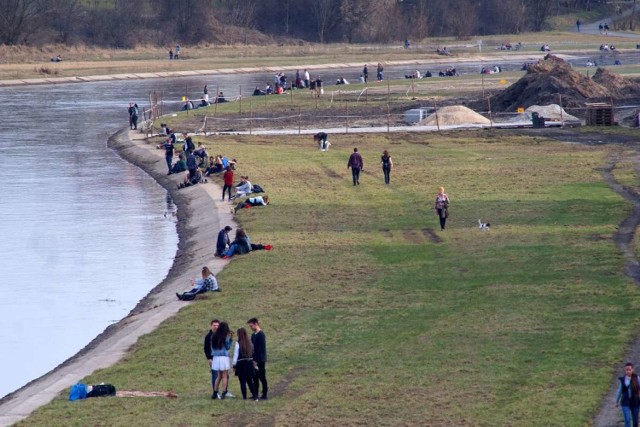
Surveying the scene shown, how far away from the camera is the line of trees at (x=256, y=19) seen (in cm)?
14625

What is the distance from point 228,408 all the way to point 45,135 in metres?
59.0

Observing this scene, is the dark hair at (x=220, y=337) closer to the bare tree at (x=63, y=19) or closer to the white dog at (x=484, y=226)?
the white dog at (x=484, y=226)

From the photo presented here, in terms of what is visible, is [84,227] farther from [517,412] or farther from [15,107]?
[15,107]

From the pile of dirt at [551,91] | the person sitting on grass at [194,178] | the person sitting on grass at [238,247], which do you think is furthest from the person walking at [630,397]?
the pile of dirt at [551,91]

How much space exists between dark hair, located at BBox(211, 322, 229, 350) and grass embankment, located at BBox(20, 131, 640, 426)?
1.09 metres

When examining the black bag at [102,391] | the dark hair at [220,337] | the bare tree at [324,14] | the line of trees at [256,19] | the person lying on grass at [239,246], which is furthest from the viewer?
the bare tree at [324,14]

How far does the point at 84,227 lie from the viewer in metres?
47.8

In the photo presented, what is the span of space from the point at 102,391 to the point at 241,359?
131 inches

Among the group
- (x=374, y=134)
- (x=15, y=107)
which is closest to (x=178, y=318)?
(x=374, y=134)

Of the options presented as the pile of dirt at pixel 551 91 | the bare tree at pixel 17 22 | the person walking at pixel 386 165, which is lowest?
the person walking at pixel 386 165

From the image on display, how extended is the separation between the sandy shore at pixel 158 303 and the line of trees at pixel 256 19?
88.7m

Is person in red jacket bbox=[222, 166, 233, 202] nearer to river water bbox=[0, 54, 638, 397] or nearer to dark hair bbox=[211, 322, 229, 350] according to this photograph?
river water bbox=[0, 54, 638, 397]

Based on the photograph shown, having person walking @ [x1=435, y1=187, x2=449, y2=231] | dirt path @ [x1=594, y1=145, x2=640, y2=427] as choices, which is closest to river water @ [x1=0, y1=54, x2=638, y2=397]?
person walking @ [x1=435, y1=187, x2=449, y2=231]

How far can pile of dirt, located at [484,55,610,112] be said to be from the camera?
77625mm
